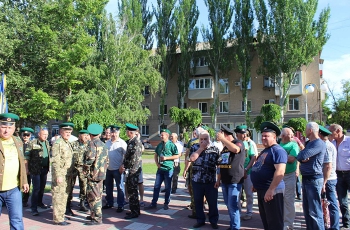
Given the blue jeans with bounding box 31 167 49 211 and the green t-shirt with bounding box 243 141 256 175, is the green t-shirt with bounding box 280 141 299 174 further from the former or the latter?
the blue jeans with bounding box 31 167 49 211

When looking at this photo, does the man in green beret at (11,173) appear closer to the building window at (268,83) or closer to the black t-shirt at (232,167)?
the black t-shirt at (232,167)

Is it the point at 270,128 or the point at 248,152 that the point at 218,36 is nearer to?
the point at 248,152

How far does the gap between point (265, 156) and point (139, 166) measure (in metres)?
3.12

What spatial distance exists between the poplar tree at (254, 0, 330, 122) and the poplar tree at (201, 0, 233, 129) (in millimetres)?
3893

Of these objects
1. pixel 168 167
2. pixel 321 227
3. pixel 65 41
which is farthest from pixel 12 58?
pixel 321 227

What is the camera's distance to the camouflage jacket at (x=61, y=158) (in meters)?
5.59

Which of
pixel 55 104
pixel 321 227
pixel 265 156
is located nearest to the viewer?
pixel 265 156

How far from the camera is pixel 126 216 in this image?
19.7ft

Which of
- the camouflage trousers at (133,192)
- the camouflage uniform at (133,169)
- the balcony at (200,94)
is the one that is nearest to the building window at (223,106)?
the balcony at (200,94)

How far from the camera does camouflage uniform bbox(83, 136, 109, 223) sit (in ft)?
18.3

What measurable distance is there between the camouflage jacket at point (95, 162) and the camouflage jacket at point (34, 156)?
1.61 m

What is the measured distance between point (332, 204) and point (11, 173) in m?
5.31

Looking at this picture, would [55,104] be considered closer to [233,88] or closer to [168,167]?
[168,167]

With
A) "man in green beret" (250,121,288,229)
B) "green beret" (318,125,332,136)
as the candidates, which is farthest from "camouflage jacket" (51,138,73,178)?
"green beret" (318,125,332,136)
